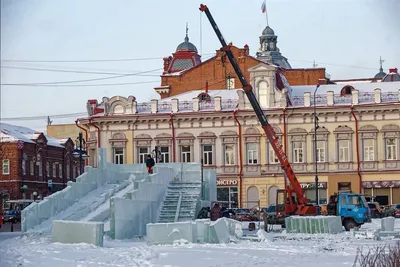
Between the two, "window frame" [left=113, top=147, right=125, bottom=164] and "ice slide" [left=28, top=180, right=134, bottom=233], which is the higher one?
"window frame" [left=113, top=147, right=125, bottom=164]

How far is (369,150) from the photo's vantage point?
203 feet

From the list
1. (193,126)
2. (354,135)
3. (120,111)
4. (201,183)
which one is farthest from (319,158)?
(201,183)

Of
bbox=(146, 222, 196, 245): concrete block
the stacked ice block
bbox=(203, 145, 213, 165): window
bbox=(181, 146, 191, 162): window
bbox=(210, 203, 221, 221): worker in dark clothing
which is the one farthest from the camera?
bbox=(181, 146, 191, 162): window

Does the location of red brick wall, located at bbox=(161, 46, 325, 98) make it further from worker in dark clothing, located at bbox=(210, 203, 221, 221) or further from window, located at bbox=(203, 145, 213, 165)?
worker in dark clothing, located at bbox=(210, 203, 221, 221)

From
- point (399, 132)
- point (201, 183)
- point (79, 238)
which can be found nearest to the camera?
point (79, 238)

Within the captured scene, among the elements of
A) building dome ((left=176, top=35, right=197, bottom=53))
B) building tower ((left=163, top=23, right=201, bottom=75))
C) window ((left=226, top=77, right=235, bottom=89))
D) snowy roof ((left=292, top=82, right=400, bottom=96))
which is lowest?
snowy roof ((left=292, top=82, right=400, bottom=96))

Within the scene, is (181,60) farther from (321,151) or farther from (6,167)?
(321,151)

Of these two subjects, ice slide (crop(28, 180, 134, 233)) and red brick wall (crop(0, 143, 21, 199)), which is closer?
ice slide (crop(28, 180, 134, 233))

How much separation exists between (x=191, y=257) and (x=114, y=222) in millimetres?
8787

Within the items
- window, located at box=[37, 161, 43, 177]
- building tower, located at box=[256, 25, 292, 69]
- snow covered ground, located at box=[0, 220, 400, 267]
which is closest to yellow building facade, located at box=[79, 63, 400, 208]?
window, located at box=[37, 161, 43, 177]

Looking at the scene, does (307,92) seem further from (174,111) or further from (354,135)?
(174,111)

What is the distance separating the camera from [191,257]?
964 inches

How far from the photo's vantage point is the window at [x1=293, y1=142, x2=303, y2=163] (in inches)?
2482

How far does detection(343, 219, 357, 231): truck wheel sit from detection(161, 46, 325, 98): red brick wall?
31.9 m
